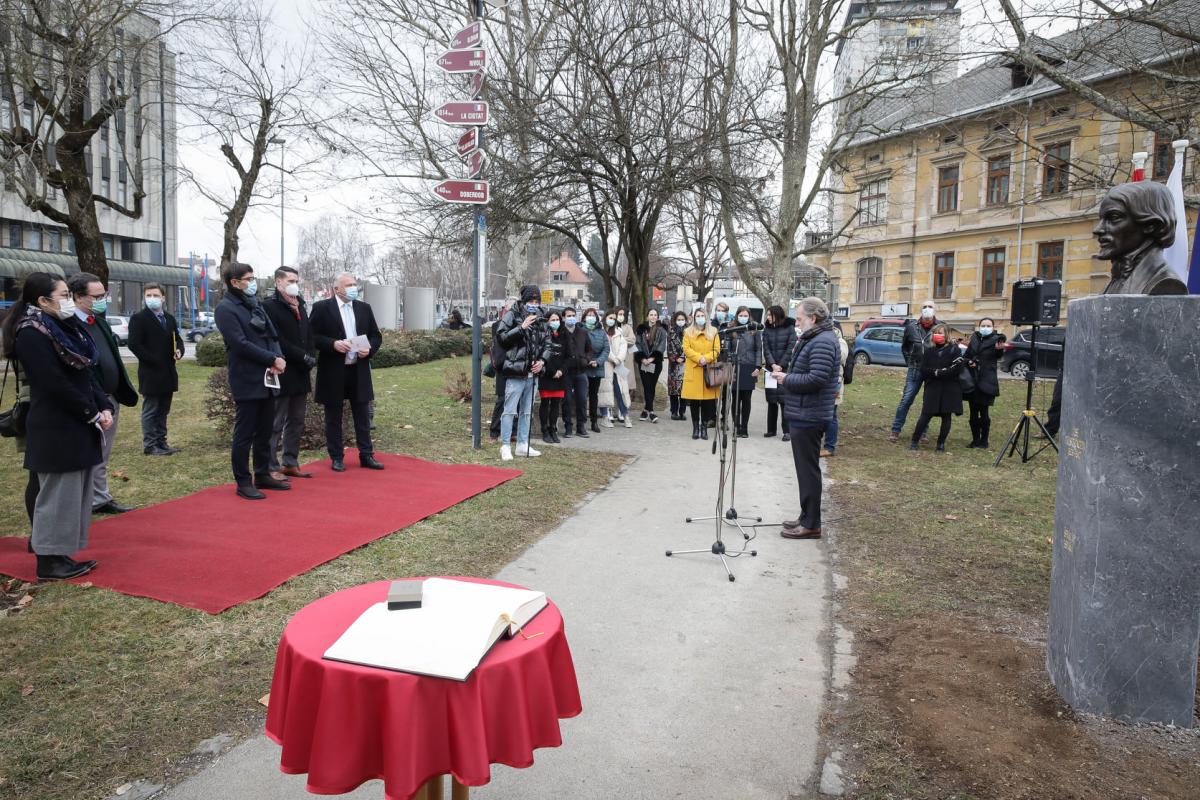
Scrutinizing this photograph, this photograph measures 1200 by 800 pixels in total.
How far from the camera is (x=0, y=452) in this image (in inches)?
351

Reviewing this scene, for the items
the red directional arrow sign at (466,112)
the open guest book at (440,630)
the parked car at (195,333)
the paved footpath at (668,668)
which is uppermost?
the red directional arrow sign at (466,112)

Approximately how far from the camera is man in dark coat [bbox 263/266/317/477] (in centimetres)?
780

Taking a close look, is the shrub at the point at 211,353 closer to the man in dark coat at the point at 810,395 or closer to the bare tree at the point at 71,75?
the bare tree at the point at 71,75

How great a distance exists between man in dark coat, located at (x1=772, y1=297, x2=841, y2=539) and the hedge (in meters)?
13.9

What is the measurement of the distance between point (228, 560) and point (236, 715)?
2135 mm

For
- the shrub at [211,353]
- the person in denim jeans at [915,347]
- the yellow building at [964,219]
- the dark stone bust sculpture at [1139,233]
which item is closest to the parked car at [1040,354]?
the yellow building at [964,219]

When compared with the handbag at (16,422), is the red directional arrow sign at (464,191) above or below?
above

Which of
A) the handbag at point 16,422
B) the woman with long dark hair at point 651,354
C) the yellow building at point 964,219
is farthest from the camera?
the yellow building at point 964,219

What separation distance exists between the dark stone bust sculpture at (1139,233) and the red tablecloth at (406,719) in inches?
129

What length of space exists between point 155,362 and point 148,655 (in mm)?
5871

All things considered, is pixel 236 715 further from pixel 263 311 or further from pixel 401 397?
pixel 401 397

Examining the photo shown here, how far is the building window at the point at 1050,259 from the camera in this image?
111 feet

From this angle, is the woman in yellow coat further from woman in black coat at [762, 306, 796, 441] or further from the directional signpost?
Answer: the directional signpost

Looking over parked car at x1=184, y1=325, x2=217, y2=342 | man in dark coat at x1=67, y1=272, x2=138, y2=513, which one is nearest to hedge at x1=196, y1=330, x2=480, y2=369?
man in dark coat at x1=67, y1=272, x2=138, y2=513
